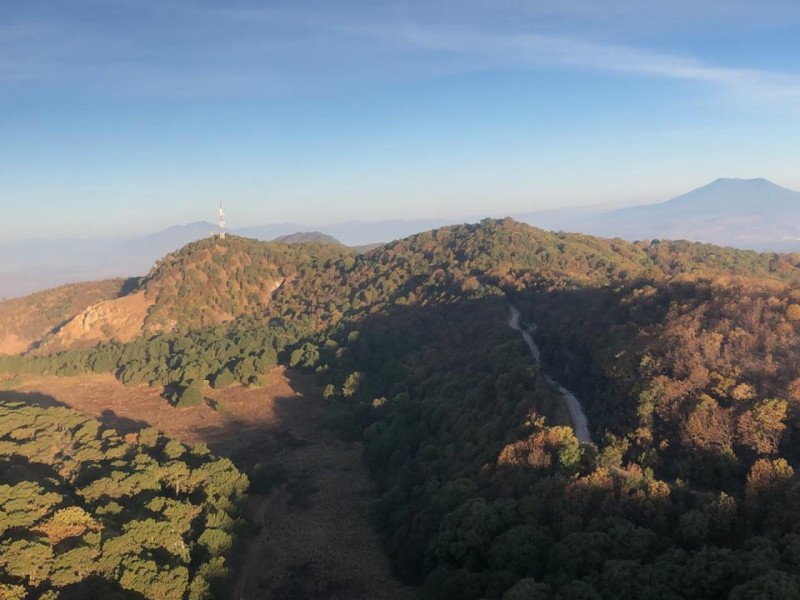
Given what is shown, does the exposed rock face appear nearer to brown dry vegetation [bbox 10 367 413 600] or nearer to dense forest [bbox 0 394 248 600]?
brown dry vegetation [bbox 10 367 413 600]

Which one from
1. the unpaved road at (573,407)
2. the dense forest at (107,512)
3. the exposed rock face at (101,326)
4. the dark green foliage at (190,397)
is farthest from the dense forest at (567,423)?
the exposed rock face at (101,326)

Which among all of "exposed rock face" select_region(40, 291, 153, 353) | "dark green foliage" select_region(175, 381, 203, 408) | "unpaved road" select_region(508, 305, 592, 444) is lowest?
"dark green foliage" select_region(175, 381, 203, 408)

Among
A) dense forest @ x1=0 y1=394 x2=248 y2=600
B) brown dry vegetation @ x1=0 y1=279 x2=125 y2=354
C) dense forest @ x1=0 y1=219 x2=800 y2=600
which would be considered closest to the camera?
dense forest @ x1=0 y1=219 x2=800 y2=600

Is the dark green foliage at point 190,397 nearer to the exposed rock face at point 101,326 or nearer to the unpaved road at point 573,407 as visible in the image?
the exposed rock face at point 101,326

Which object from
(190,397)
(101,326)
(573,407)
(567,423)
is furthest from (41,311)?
(567,423)

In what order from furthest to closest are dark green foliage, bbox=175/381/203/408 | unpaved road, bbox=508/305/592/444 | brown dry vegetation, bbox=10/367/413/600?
dark green foliage, bbox=175/381/203/408
unpaved road, bbox=508/305/592/444
brown dry vegetation, bbox=10/367/413/600

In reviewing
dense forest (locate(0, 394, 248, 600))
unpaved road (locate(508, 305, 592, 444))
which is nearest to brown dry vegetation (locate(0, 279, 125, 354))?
dense forest (locate(0, 394, 248, 600))
